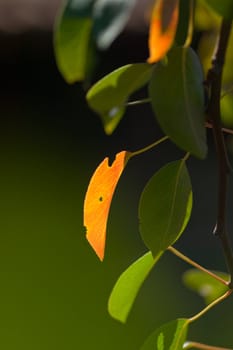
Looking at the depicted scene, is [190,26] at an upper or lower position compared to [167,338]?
upper

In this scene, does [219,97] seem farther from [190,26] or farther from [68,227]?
[68,227]

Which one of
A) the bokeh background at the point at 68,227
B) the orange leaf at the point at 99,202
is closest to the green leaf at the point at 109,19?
the orange leaf at the point at 99,202

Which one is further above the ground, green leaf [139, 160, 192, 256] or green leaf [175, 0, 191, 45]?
green leaf [175, 0, 191, 45]

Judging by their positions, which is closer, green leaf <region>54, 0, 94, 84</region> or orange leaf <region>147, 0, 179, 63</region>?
orange leaf <region>147, 0, 179, 63</region>

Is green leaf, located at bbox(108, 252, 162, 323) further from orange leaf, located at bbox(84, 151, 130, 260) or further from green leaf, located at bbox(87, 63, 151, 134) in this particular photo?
green leaf, located at bbox(87, 63, 151, 134)

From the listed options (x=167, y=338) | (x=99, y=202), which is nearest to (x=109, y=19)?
(x=99, y=202)

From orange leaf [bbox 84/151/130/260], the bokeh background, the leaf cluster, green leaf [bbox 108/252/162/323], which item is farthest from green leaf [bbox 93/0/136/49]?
the bokeh background
